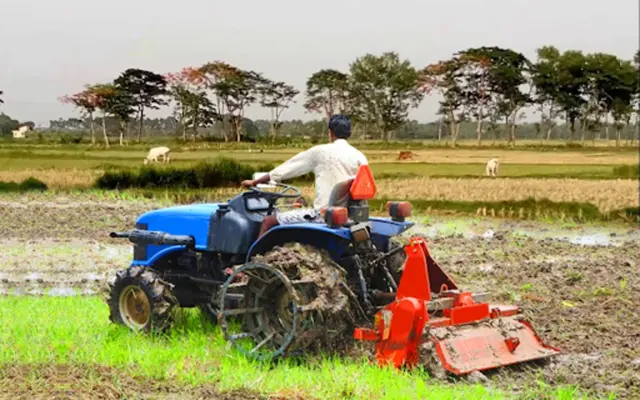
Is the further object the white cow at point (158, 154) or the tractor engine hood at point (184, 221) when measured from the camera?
the white cow at point (158, 154)

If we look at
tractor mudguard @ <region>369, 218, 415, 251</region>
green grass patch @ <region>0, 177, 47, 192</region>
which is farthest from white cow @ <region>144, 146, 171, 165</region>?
tractor mudguard @ <region>369, 218, 415, 251</region>

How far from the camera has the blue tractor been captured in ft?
17.2

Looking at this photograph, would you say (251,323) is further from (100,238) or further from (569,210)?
(569,210)

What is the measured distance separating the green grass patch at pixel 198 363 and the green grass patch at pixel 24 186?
14957 mm

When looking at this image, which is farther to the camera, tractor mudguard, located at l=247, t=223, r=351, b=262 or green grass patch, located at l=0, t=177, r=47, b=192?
green grass patch, located at l=0, t=177, r=47, b=192

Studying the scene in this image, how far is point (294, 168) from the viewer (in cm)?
541

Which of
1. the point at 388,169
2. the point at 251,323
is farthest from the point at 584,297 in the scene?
the point at 388,169

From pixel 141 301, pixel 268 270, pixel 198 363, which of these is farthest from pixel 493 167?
pixel 198 363

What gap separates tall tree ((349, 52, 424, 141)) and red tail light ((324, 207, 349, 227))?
30.1 meters

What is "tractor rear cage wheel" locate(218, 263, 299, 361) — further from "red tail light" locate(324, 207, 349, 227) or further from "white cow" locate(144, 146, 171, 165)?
"white cow" locate(144, 146, 171, 165)

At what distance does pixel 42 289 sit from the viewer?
29.2ft

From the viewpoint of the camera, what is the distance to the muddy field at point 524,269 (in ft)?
18.4

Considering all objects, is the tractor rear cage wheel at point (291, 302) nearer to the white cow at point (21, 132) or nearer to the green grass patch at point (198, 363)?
the green grass patch at point (198, 363)

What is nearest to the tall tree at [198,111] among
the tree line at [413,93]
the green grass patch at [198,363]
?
the tree line at [413,93]
